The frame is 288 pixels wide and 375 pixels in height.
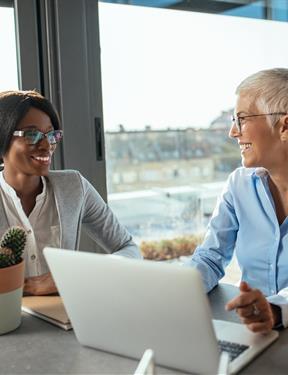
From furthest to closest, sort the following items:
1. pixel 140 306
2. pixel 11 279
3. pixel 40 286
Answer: pixel 40 286 → pixel 11 279 → pixel 140 306

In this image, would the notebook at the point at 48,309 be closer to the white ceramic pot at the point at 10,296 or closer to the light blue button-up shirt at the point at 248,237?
the white ceramic pot at the point at 10,296

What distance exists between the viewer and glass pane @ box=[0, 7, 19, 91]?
7.59 ft

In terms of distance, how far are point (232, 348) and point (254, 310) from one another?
115 mm

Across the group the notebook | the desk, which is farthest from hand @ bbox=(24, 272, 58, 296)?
the desk

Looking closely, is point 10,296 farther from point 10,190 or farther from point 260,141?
point 260,141

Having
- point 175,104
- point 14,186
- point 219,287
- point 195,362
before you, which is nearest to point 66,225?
point 14,186

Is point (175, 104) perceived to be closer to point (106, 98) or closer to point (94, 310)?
point (106, 98)

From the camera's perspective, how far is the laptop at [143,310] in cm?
87

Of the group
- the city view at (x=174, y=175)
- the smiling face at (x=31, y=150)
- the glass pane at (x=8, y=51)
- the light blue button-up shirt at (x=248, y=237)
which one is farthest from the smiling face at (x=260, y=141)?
the city view at (x=174, y=175)

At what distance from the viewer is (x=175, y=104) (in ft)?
12.4

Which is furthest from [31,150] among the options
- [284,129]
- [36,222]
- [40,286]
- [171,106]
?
[171,106]

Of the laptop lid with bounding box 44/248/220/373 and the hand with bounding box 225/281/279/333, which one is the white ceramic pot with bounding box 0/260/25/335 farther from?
the hand with bounding box 225/281/279/333

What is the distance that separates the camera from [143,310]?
94 cm

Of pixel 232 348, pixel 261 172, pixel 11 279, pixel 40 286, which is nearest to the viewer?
pixel 232 348
